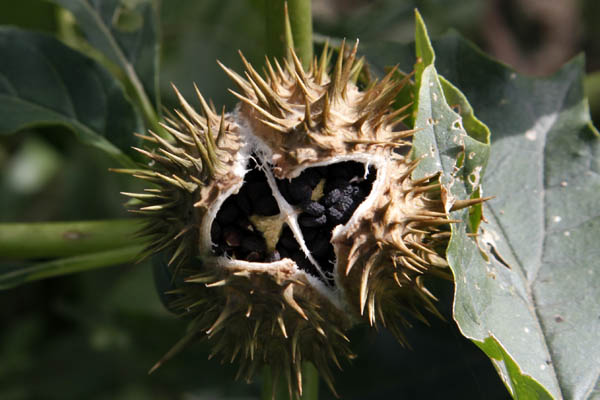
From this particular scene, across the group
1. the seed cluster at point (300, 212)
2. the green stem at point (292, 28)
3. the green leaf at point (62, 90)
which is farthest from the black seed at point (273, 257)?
the green leaf at point (62, 90)

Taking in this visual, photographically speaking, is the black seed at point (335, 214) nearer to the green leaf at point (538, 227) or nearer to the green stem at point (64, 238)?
the green leaf at point (538, 227)

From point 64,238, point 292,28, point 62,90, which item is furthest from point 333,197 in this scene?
point 62,90

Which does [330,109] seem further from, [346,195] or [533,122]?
[533,122]

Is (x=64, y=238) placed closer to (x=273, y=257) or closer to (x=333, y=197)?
(x=273, y=257)

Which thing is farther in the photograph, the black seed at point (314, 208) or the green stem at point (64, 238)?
the green stem at point (64, 238)

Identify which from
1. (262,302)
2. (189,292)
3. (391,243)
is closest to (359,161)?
(391,243)

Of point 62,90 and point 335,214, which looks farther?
point 62,90

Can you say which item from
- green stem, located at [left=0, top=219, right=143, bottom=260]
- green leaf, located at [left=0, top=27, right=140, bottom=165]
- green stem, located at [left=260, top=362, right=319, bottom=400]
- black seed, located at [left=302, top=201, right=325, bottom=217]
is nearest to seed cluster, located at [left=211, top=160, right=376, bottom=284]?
black seed, located at [left=302, top=201, right=325, bottom=217]

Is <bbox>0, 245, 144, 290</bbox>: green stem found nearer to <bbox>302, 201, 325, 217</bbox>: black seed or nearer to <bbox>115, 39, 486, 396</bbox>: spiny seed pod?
<bbox>115, 39, 486, 396</bbox>: spiny seed pod
